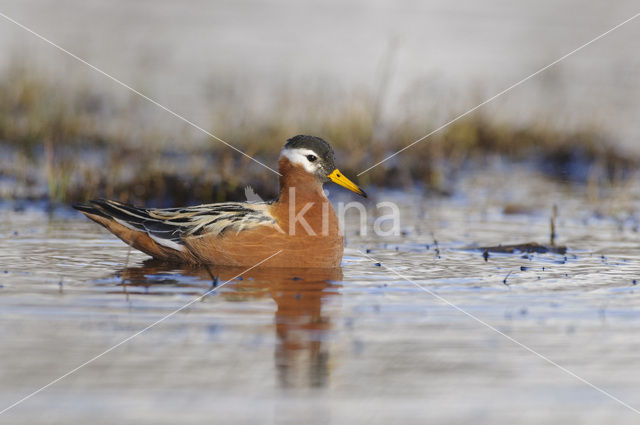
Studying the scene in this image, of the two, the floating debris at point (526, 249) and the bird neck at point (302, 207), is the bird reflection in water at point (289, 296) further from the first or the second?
the floating debris at point (526, 249)

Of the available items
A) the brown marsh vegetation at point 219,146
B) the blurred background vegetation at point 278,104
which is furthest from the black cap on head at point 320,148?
the blurred background vegetation at point 278,104

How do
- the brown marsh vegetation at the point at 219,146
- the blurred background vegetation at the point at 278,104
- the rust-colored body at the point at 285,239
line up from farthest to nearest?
1. the blurred background vegetation at the point at 278,104
2. the brown marsh vegetation at the point at 219,146
3. the rust-colored body at the point at 285,239

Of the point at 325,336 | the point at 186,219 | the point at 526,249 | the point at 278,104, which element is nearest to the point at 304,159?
the point at 186,219

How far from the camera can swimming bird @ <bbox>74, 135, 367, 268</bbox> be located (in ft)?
28.3

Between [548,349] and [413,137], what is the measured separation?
946cm

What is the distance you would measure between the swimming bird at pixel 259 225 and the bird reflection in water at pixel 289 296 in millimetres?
117

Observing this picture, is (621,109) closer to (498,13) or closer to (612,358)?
(498,13)

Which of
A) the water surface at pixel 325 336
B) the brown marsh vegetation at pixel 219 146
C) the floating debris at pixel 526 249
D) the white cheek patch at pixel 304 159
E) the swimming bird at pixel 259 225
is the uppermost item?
the brown marsh vegetation at pixel 219 146

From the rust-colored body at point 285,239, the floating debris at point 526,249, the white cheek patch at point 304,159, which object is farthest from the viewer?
the floating debris at point 526,249

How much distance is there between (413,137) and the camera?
1543 cm

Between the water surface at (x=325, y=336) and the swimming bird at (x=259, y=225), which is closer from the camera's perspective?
the water surface at (x=325, y=336)

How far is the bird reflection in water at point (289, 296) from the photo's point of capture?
5.72m

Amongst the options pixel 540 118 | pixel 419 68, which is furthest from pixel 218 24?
pixel 540 118

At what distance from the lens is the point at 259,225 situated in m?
8.64
